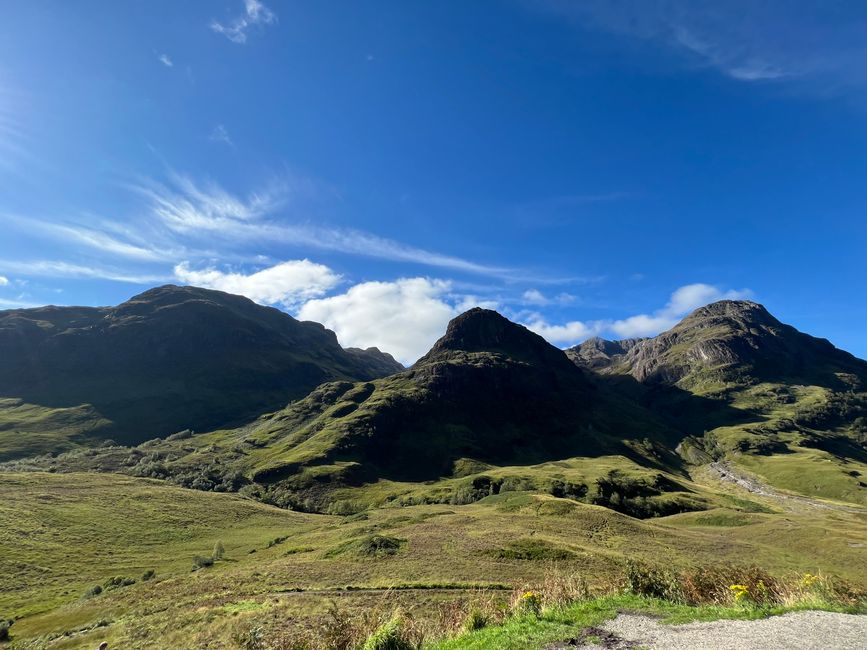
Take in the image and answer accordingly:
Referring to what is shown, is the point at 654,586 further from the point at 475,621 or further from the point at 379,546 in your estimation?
the point at 379,546

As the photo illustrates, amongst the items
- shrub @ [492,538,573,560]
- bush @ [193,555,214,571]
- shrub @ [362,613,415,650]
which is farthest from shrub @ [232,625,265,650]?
bush @ [193,555,214,571]

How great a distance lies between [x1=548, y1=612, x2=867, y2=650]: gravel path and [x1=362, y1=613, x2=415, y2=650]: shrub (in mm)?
5592

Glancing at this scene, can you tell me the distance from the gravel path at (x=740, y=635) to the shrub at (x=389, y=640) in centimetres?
559

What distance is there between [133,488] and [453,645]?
146281 mm

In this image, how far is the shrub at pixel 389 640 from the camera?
56.1 feet

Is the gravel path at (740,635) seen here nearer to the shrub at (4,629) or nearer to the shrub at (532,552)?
the shrub at (532,552)

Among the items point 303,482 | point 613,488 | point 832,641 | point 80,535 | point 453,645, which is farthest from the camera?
point 303,482

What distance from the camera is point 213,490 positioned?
156 m

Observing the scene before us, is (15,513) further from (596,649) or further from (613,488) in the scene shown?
(613,488)

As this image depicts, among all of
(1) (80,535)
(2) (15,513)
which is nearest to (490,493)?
(1) (80,535)

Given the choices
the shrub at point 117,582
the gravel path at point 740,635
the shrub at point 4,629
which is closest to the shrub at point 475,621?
the gravel path at point 740,635

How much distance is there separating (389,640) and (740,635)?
12.6 metres

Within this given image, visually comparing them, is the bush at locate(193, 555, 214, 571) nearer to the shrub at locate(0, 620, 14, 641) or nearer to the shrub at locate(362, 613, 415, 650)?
the shrub at locate(0, 620, 14, 641)

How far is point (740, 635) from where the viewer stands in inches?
625
